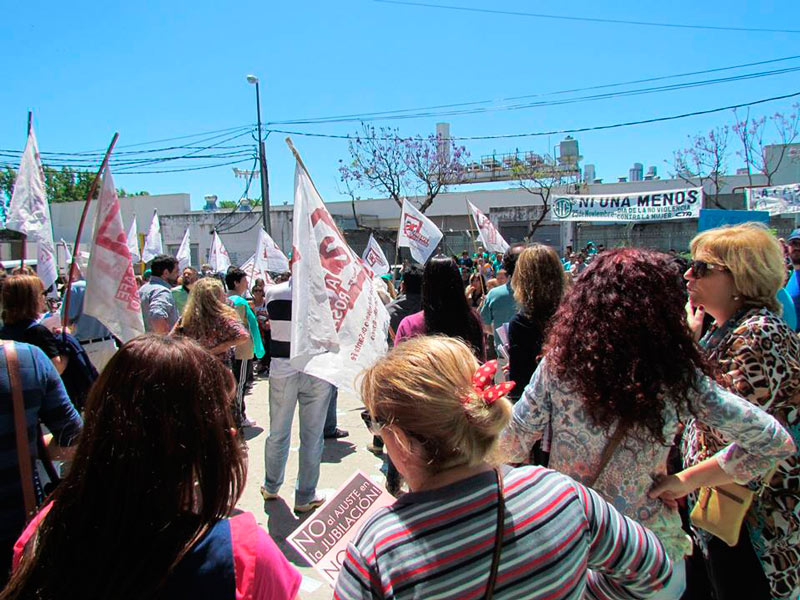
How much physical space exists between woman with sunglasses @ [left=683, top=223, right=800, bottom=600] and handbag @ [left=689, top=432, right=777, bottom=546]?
10 cm

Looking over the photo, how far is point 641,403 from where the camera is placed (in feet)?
5.66

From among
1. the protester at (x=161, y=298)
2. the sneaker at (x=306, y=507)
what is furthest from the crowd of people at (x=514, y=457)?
the protester at (x=161, y=298)

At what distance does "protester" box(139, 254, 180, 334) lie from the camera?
18.8 ft

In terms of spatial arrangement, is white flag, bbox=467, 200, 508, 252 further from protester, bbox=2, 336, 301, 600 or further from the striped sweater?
protester, bbox=2, 336, 301, 600

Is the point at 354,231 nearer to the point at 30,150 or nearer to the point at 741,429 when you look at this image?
the point at 30,150

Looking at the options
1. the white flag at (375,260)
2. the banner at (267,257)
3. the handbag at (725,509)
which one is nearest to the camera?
the handbag at (725,509)

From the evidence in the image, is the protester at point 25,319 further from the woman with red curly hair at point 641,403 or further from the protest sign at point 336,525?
the woman with red curly hair at point 641,403

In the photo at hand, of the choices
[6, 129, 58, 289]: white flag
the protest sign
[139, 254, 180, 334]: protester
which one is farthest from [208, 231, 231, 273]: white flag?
the protest sign

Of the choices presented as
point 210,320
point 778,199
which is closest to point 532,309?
point 210,320

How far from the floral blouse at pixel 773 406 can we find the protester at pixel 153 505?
67.5 inches

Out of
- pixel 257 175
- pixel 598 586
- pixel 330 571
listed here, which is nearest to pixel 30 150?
pixel 330 571

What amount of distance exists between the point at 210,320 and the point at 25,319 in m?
1.55

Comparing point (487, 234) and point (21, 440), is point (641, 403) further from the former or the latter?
point (487, 234)

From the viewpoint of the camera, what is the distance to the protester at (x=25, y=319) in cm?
329
